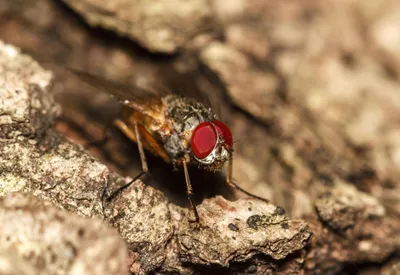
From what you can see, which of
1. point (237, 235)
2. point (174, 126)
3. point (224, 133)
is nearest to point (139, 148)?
point (174, 126)

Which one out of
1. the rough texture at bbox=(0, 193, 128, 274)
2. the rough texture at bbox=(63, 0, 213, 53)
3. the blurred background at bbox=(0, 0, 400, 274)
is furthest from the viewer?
the rough texture at bbox=(63, 0, 213, 53)

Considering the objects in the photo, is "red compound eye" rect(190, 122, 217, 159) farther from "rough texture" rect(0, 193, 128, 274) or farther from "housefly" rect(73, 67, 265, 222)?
"rough texture" rect(0, 193, 128, 274)

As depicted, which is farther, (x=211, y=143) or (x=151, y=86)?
(x=151, y=86)

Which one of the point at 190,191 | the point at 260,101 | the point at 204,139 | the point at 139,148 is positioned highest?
the point at 260,101

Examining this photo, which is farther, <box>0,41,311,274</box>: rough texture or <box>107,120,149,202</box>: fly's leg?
<box>107,120,149,202</box>: fly's leg

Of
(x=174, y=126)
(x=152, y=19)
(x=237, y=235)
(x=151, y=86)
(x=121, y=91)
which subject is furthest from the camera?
(x=152, y=19)

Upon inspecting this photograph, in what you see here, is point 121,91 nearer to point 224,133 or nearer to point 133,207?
point 224,133

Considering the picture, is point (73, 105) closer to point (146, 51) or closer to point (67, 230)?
point (146, 51)

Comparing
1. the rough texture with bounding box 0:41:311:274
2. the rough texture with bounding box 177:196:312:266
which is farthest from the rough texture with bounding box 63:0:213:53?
the rough texture with bounding box 177:196:312:266
